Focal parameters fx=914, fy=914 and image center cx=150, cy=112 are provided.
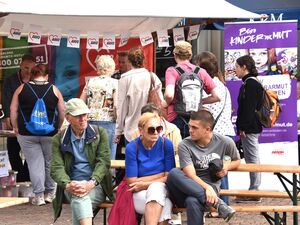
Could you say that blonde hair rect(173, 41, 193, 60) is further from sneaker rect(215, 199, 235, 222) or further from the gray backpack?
sneaker rect(215, 199, 235, 222)

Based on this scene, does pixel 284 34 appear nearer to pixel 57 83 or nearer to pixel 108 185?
pixel 57 83

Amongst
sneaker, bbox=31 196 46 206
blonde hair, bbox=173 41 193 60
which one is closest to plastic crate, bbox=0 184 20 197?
sneaker, bbox=31 196 46 206

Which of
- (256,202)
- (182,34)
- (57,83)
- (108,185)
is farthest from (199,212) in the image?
(57,83)

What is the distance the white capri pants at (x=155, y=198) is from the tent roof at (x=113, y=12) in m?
2.99

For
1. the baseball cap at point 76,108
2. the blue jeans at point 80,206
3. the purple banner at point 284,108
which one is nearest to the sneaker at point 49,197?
the purple banner at point 284,108

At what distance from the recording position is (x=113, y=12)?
10266 mm

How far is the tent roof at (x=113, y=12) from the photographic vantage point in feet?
33.1

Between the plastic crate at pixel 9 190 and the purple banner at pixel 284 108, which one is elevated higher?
the purple banner at pixel 284 108

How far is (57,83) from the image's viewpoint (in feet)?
40.8

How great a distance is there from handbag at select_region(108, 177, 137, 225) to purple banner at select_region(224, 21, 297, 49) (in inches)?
160

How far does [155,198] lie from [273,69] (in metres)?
4.34

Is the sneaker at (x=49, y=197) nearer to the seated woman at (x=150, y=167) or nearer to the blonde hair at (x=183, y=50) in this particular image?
the blonde hair at (x=183, y=50)

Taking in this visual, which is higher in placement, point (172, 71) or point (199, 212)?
point (172, 71)

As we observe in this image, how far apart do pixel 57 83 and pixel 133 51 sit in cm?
298
